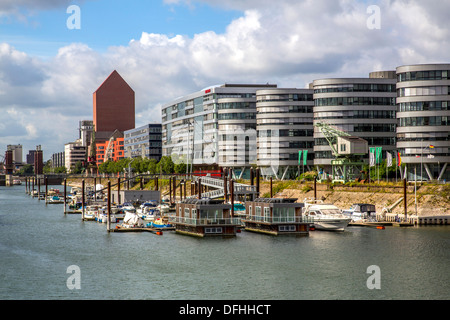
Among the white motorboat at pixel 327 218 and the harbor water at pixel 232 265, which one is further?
the white motorboat at pixel 327 218

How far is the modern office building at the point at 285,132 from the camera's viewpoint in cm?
18150

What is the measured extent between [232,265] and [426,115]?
83.0m

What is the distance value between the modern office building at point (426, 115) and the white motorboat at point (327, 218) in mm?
43602

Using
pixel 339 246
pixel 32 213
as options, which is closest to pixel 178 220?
pixel 339 246

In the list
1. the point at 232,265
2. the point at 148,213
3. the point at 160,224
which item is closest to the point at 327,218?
the point at 160,224

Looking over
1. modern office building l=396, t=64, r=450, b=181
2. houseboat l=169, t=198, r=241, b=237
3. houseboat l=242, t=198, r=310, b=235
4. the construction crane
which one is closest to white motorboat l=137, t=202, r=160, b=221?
houseboat l=169, t=198, r=241, b=237

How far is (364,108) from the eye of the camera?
164 metres

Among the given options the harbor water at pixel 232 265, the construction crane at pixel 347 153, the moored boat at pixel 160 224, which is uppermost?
the construction crane at pixel 347 153

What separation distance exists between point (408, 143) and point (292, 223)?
59.3m

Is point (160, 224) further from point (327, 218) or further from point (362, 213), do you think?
point (362, 213)

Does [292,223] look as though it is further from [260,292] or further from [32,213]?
[32,213]

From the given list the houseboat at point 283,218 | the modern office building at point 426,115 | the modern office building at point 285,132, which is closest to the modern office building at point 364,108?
the modern office building at point 285,132

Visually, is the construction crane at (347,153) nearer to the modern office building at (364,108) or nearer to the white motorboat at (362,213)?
the modern office building at (364,108)

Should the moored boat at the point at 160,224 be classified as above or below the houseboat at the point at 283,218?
below
